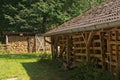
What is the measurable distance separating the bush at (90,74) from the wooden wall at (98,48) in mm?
300

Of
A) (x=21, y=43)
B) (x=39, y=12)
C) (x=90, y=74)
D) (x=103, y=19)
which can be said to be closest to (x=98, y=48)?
(x=90, y=74)

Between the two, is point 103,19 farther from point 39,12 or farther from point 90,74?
point 39,12

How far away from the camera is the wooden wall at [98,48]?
29.4 ft

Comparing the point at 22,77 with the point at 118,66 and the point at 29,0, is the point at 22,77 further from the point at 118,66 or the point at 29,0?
the point at 29,0

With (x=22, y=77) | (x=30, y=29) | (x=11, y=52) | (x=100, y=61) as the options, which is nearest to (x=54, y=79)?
(x=22, y=77)

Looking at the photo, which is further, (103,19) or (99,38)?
(99,38)

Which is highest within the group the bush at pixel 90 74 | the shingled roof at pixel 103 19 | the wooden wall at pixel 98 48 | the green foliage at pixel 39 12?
the green foliage at pixel 39 12

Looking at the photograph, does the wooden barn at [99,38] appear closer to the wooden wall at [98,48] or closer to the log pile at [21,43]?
the wooden wall at [98,48]

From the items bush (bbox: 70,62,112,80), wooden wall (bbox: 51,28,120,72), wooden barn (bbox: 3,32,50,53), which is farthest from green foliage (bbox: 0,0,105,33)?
bush (bbox: 70,62,112,80)

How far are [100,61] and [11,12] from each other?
26.6m

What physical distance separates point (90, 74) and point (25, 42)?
22103 millimetres

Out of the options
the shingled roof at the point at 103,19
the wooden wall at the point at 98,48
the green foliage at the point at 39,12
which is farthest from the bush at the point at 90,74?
the green foliage at the point at 39,12

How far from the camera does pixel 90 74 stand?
972cm

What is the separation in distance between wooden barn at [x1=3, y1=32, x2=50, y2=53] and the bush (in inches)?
790
